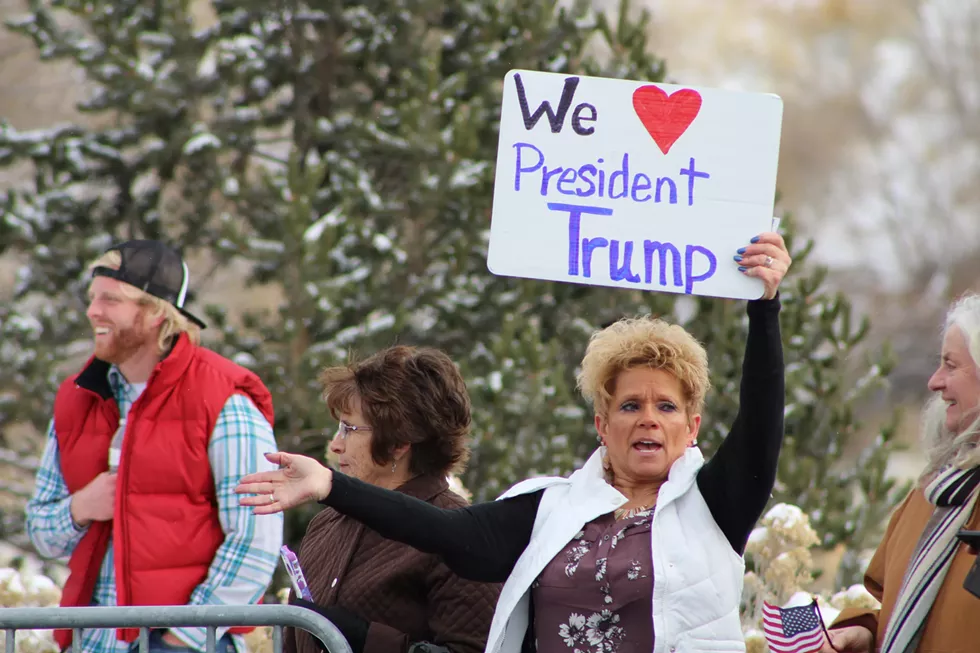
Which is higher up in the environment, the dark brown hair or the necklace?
the dark brown hair

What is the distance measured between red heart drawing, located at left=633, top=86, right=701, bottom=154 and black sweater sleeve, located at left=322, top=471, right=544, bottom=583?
86 cm

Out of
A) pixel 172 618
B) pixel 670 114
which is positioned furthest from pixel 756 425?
pixel 172 618

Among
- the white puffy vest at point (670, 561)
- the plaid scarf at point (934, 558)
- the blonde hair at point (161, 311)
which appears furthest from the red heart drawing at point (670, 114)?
the blonde hair at point (161, 311)

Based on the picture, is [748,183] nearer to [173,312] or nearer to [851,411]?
[173,312]

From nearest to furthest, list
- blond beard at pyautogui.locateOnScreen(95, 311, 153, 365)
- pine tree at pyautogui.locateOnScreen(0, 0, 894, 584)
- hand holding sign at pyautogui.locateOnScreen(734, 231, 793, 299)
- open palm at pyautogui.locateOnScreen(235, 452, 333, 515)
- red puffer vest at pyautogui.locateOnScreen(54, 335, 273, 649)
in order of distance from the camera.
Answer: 1. open palm at pyautogui.locateOnScreen(235, 452, 333, 515)
2. hand holding sign at pyautogui.locateOnScreen(734, 231, 793, 299)
3. red puffer vest at pyautogui.locateOnScreen(54, 335, 273, 649)
4. blond beard at pyautogui.locateOnScreen(95, 311, 153, 365)
5. pine tree at pyautogui.locateOnScreen(0, 0, 894, 584)

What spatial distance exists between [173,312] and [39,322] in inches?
171

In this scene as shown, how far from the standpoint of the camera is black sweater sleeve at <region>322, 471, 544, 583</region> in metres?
2.73

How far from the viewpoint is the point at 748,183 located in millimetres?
2854

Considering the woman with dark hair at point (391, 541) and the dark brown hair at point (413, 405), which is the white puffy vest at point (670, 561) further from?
the dark brown hair at point (413, 405)

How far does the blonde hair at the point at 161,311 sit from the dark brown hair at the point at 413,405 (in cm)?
72

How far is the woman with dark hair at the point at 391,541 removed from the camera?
9.82ft

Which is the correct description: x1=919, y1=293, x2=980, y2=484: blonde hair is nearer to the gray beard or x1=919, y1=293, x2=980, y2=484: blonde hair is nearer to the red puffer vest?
the gray beard

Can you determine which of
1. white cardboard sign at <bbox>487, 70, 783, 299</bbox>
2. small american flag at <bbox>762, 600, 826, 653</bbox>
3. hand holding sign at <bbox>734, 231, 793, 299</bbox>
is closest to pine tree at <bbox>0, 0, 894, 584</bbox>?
small american flag at <bbox>762, 600, 826, 653</bbox>

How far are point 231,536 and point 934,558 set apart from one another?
1812 millimetres
